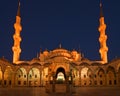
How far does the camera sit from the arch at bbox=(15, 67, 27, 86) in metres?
43.2

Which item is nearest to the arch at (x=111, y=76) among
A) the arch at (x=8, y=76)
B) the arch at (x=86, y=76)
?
the arch at (x=86, y=76)

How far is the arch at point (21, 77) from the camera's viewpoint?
43219mm

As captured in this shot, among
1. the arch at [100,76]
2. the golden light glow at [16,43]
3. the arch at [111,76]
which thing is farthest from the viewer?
the golden light glow at [16,43]

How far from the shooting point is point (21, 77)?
4394 centimetres

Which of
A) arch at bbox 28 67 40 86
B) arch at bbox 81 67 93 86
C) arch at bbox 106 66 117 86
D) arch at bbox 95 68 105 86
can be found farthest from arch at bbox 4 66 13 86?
arch at bbox 106 66 117 86

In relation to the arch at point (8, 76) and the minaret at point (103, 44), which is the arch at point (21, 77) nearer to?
the arch at point (8, 76)

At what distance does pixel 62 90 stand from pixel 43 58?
2435 centimetres

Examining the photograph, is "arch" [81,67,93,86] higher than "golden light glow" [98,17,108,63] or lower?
lower

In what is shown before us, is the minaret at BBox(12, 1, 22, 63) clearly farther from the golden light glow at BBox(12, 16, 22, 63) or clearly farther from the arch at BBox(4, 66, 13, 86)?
the arch at BBox(4, 66, 13, 86)

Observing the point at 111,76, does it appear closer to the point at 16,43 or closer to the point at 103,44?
the point at 103,44

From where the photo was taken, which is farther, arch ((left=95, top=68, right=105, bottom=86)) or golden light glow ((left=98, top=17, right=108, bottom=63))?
golden light glow ((left=98, top=17, right=108, bottom=63))

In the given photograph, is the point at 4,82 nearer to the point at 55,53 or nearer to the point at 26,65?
the point at 26,65

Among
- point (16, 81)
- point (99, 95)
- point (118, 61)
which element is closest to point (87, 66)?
point (118, 61)

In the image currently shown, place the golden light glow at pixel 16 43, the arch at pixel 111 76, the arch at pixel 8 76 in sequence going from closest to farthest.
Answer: the arch at pixel 111 76 < the arch at pixel 8 76 < the golden light glow at pixel 16 43
